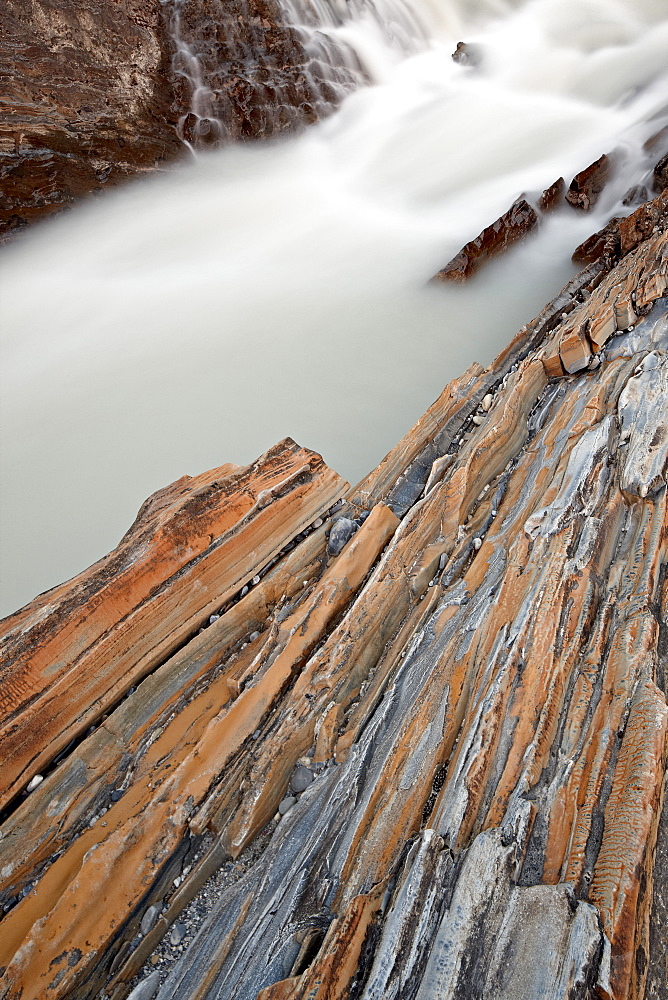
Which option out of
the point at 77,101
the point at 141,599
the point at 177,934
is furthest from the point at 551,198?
the point at 177,934

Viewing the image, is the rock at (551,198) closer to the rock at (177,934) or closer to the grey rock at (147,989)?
the rock at (177,934)

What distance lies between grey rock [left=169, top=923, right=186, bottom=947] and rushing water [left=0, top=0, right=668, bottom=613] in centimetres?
410

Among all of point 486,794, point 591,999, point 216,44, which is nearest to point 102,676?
point 486,794

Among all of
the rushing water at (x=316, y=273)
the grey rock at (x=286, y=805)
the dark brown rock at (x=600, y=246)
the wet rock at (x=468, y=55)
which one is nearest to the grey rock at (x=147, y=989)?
the grey rock at (x=286, y=805)

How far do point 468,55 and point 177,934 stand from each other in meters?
17.2

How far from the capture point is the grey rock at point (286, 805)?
3.21m

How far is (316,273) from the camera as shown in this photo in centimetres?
984

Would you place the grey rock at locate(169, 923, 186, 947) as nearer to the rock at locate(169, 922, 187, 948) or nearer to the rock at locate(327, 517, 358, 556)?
the rock at locate(169, 922, 187, 948)

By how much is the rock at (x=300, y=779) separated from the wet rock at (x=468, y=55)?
16065 millimetres

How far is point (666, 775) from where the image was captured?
2758 mm

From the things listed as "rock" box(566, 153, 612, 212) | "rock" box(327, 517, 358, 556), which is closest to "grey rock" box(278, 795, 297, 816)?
"rock" box(327, 517, 358, 556)

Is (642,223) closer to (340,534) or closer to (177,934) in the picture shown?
(340,534)

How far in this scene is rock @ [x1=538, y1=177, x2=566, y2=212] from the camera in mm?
9633

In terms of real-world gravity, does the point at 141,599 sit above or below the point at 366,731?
above
